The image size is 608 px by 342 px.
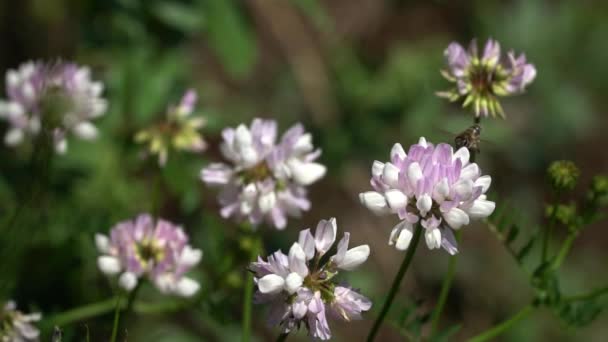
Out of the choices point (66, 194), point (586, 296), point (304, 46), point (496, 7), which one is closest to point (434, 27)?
point (496, 7)

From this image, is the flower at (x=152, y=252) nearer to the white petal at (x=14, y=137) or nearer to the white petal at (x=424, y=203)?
the white petal at (x=14, y=137)

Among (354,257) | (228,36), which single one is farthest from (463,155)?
(228,36)

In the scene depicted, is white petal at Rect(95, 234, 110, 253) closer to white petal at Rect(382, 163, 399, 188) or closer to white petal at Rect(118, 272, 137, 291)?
white petal at Rect(118, 272, 137, 291)

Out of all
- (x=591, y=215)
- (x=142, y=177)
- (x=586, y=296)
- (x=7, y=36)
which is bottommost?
(x=586, y=296)

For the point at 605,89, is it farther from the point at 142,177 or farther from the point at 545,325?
the point at 142,177

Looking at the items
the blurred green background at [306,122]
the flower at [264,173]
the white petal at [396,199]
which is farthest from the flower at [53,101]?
the white petal at [396,199]

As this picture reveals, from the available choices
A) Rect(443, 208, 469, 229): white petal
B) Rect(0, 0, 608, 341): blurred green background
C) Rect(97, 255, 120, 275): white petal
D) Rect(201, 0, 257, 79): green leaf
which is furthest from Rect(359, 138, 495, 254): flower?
Rect(201, 0, 257, 79): green leaf
